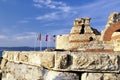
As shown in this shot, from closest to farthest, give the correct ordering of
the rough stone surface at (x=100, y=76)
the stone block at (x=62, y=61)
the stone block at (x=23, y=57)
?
the rough stone surface at (x=100, y=76)
the stone block at (x=62, y=61)
the stone block at (x=23, y=57)

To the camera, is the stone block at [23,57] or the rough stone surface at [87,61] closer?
the rough stone surface at [87,61]

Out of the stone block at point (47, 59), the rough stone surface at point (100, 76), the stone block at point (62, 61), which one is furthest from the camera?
the stone block at point (47, 59)

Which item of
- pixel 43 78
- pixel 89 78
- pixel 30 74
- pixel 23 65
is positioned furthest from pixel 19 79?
pixel 89 78

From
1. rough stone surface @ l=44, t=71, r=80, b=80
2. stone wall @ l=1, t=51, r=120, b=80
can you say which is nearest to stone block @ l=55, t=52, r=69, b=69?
stone wall @ l=1, t=51, r=120, b=80

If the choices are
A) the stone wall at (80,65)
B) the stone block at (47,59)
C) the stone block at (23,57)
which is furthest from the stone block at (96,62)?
the stone block at (23,57)

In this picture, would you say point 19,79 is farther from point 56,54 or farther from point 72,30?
point 72,30

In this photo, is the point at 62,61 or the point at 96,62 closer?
the point at 96,62

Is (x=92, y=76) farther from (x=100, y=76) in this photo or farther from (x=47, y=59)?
(x=47, y=59)

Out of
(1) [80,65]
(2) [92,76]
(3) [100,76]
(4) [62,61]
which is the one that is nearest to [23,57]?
(4) [62,61]

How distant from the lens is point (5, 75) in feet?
33.2

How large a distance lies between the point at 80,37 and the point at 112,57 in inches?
771

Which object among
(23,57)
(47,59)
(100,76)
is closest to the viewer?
(100,76)

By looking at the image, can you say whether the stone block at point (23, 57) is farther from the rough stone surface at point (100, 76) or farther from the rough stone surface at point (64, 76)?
the rough stone surface at point (100, 76)

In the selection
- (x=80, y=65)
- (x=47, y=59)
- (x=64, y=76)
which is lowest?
(x=64, y=76)
